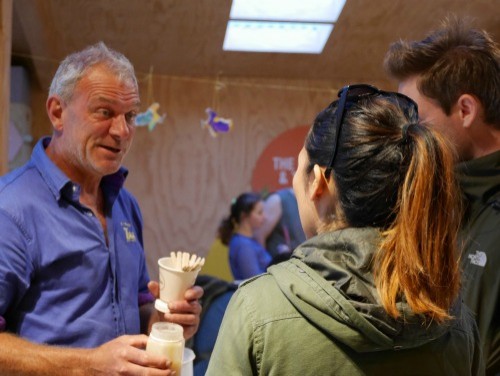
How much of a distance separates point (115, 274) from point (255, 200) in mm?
1699

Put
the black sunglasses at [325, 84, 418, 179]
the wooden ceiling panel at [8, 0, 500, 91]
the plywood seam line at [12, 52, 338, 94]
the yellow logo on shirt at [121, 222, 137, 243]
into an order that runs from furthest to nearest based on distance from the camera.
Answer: the plywood seam line at [12, 52, 338, 94] → the wooden ceiling panel at [8, 0, 500, 91] → the yellow logo on shirt at [121, 222, 137, 243] → the black sunglasses at [325, 84, 418, 179]

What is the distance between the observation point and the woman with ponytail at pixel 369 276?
Result: 0.91 meters

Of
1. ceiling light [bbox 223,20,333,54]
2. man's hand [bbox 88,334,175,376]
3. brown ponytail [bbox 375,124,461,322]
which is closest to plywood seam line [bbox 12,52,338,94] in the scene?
ceiling light [bbox 223,20,333,54]

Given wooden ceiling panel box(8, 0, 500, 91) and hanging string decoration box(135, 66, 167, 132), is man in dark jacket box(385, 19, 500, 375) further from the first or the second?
hanging string decoration box(135, 66, 167, 132)

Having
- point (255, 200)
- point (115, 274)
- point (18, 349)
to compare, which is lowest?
point (18, 349)

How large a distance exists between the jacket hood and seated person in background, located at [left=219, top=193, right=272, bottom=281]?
2230 millimetres

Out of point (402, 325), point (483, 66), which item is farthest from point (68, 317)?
point (483, 66)

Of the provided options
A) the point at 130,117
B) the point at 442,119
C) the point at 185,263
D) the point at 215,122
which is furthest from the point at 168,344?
the point at 215,122

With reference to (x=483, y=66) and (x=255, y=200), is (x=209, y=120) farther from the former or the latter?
(x=483, y=66)

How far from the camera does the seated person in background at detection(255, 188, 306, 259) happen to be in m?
3.26

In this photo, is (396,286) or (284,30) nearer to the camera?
(396,286)

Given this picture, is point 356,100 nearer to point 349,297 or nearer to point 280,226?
point 349,297

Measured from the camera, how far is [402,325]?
900 millimetres

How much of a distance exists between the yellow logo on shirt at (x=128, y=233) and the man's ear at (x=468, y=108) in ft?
3.67
